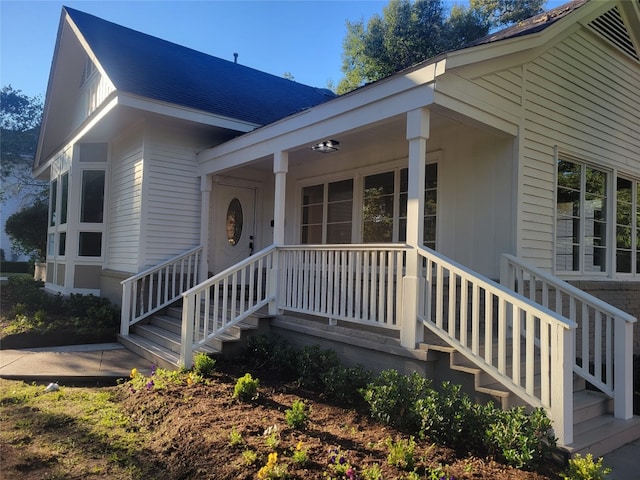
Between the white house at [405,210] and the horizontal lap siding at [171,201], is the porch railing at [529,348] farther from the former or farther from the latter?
the horizontal lap siding at [171,201]

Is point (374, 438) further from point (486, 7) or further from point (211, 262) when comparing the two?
point (486, 7)

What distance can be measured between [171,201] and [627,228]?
7.62 m

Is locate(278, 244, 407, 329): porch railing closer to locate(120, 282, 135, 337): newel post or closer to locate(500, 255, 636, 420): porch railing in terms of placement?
locate(500, 255, 636, 420): porch railing

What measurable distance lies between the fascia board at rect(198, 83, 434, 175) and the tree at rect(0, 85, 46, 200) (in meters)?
17.0

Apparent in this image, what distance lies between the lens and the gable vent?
21.1ft

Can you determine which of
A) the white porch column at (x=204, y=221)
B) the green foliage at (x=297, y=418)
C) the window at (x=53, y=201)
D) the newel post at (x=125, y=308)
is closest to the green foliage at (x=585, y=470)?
the green foliage at (x=297, y=418)

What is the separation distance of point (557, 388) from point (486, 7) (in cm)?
2311

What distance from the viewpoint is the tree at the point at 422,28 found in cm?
2052

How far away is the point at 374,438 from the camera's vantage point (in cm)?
337

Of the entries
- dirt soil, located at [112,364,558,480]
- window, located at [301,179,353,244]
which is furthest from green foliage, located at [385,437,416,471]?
window, located at [301,179,353,244]

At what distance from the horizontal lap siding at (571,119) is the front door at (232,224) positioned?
211 inches

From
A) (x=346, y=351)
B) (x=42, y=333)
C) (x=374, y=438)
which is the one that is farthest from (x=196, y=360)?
(x=42, y=333)

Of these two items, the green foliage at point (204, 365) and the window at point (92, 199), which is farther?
the window at point (92, 199)

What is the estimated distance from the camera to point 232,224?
8805 millimetres
